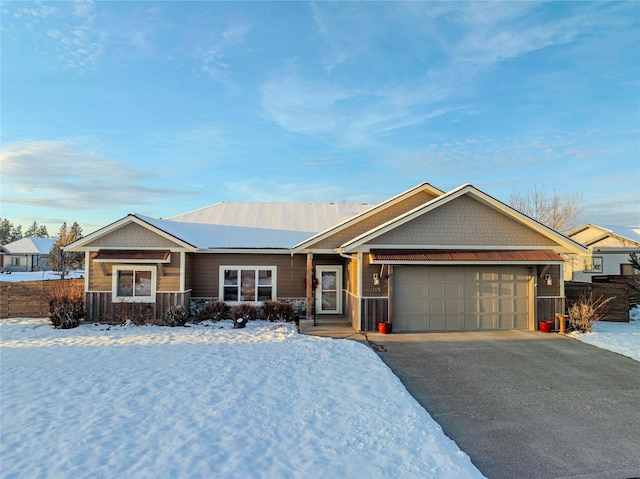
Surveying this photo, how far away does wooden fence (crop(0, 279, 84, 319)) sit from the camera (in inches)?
597

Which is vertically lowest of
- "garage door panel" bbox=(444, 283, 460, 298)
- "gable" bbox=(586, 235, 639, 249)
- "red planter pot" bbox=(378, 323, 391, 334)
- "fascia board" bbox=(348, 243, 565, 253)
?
"red planter pot" bbox=(378, 323, 391, 334)

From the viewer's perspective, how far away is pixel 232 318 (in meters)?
15.0

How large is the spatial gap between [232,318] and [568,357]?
11.4 metres

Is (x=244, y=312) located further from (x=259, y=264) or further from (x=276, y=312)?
(x=259, y=264)

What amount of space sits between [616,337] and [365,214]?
9.30m

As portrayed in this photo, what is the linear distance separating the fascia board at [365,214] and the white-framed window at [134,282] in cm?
576

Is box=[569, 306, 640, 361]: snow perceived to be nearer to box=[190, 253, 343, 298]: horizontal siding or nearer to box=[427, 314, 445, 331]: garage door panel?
box=[427, 314, 445, 331]: garage door panel

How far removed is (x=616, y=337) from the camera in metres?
11.9

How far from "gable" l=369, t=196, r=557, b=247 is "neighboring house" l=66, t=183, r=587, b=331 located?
0.12 ft

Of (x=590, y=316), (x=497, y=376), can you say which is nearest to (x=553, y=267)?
(x=590, y=316)

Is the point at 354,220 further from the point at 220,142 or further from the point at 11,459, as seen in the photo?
the point at 11,459

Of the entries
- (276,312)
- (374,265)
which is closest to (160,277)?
(276,312)

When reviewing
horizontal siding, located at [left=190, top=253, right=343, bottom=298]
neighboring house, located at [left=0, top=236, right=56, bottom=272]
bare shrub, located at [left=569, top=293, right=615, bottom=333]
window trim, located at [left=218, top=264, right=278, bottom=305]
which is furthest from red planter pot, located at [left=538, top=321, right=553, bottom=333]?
neighboring house, located at [left=0, top=236, right=56, bottom=272]

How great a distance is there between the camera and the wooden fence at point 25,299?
1516 centimetres
